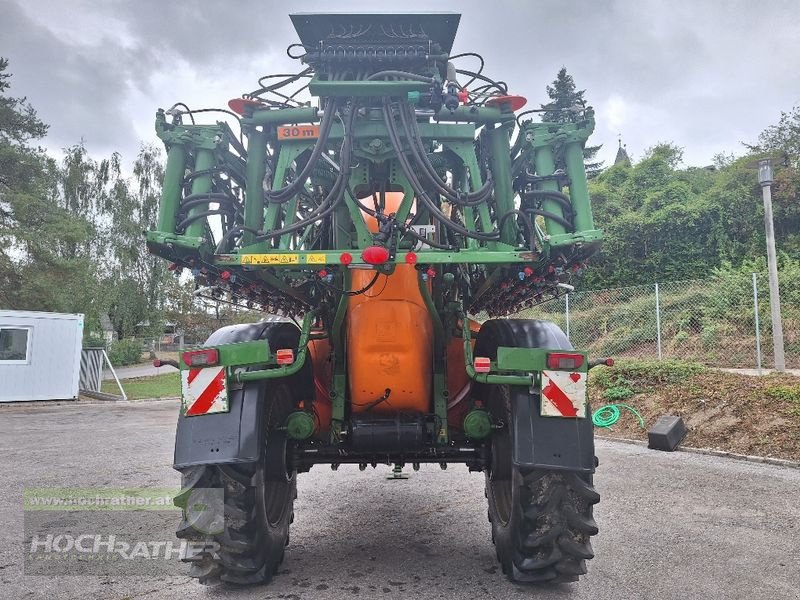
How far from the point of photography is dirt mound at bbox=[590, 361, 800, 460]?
7402 mm

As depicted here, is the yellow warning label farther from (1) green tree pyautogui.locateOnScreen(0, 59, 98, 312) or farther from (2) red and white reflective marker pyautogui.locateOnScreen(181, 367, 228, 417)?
(1) green tree pyautogui.locateOnScreen(0, 59, 98, 312)

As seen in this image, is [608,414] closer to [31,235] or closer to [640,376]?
[640,376]

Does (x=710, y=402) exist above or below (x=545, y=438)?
below

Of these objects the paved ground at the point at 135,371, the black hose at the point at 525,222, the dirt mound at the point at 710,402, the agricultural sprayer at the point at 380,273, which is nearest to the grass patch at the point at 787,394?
the dirt mound at the point at 710,402

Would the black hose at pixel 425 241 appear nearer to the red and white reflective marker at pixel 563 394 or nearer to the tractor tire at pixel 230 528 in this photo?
the red and white reflective marker at pixel 563 394

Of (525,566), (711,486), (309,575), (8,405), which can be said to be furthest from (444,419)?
(8,405)

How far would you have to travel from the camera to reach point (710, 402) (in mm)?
8531

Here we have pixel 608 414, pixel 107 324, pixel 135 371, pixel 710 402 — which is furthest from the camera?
pixel 107 324

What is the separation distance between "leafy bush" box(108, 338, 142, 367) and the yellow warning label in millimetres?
31118

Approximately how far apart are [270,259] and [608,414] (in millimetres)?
7634

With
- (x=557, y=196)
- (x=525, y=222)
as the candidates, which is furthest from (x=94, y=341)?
(x=557, y=196)

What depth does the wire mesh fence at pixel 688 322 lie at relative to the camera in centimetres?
1153

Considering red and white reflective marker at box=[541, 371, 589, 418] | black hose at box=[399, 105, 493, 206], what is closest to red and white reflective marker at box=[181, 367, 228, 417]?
black hose at box=[399, 105, 493, 206]

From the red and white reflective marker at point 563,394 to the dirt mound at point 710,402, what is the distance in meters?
5.05
